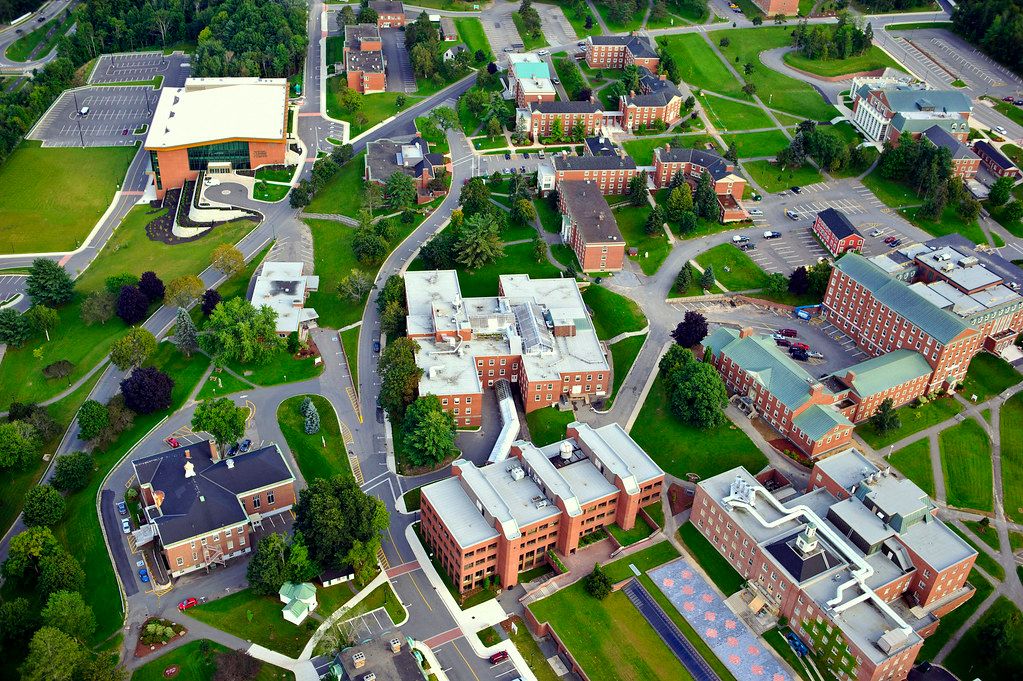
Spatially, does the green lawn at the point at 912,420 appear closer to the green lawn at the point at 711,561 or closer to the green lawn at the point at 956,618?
the green lawn at the point at 956,618

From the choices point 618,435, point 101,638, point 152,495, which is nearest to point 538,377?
point 618,435

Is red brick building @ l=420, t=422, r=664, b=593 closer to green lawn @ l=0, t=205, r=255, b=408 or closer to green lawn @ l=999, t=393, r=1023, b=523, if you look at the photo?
green lawn @ l=999, t=393, r=1023, b=523

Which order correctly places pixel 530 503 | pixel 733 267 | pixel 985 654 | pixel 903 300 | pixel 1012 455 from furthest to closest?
pixel 733 267
pixel 903 300
pixel 1012 455
pixel 530 503
pixel 985 654

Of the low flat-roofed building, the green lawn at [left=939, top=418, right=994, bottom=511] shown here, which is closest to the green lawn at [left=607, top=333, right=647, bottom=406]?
the green lawn at [left=939, top=418, right=994, bottom=511]

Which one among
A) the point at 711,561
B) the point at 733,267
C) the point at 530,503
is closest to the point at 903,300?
the point at 733,267

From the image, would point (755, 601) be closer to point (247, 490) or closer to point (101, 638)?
point (247, 490)

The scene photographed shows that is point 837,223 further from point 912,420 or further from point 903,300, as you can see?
point 912,420
